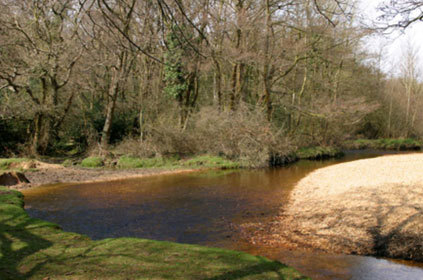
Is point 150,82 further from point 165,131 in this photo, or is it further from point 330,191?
point 330,191

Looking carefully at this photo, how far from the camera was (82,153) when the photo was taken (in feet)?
73.4

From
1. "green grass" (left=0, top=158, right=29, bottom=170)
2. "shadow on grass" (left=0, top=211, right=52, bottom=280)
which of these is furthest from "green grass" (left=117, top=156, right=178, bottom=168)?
"shadow on grass" (left=0, top=211, right=52, bottom=280)

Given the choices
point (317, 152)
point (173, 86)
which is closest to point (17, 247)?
point (173, 86)

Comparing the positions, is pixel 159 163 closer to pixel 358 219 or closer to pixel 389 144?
pixel 358 219

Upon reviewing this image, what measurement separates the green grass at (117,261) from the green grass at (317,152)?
19357 millimetres

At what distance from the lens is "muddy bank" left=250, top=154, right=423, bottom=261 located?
705 centimetres

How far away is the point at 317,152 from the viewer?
24.4 meters

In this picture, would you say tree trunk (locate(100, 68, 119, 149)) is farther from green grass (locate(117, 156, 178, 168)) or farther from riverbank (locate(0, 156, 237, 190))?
riverbank (locate(0, 156, 237, 190))

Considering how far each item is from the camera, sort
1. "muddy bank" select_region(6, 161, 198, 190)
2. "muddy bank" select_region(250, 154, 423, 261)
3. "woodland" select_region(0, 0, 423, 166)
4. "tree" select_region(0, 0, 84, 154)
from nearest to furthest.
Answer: "muddy bank" select_region(250, 154, 423, 261)
"muddy bank" select_region(6, 161, 198, 190)
"tree" select_region(0, 0, 84, 154)
"woodland" select_region(0, 0, 423, 166)

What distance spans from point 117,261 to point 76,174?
12564 mm

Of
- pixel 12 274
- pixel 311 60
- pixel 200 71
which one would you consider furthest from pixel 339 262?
pixel 311 60

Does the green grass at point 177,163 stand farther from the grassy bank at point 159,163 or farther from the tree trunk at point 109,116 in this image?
the tree trunk at point 109,116

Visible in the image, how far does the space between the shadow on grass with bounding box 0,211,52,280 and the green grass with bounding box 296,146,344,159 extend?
19.7m

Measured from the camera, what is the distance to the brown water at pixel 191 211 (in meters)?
6.32
